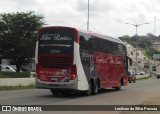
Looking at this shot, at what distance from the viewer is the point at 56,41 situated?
955 inches

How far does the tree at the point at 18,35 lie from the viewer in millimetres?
70625

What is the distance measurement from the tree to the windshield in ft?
148

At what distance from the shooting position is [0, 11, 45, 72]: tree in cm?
7062

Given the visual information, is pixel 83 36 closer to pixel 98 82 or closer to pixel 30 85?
pixel 98 82

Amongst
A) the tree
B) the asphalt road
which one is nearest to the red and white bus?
the asphalt road

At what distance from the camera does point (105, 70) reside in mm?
29641

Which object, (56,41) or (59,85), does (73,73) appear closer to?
(59,85)

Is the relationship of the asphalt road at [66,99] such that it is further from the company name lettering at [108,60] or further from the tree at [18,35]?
the tree at [18,35]

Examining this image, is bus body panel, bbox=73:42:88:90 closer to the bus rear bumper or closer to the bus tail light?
the bus tail light

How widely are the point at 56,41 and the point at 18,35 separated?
4839 cm

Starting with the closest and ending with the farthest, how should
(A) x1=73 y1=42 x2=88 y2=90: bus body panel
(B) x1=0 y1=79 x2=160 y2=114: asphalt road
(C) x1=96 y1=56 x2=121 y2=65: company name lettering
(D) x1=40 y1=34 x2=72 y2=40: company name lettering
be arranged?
(B) x1=0 y1=79 x2=160 y2=114: asphalt road → (A) x1=73 y1=42 x2=88 y2=90: bus body panel → (D) x1=40 y1=34 x2=72 y2=40: company name lettering → (C) x1=96 y1=56 x2=121 y2=65: company name lettering

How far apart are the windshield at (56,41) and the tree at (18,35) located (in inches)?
1781

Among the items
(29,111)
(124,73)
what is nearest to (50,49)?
(29,111)

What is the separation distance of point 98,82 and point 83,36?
4.31 m
